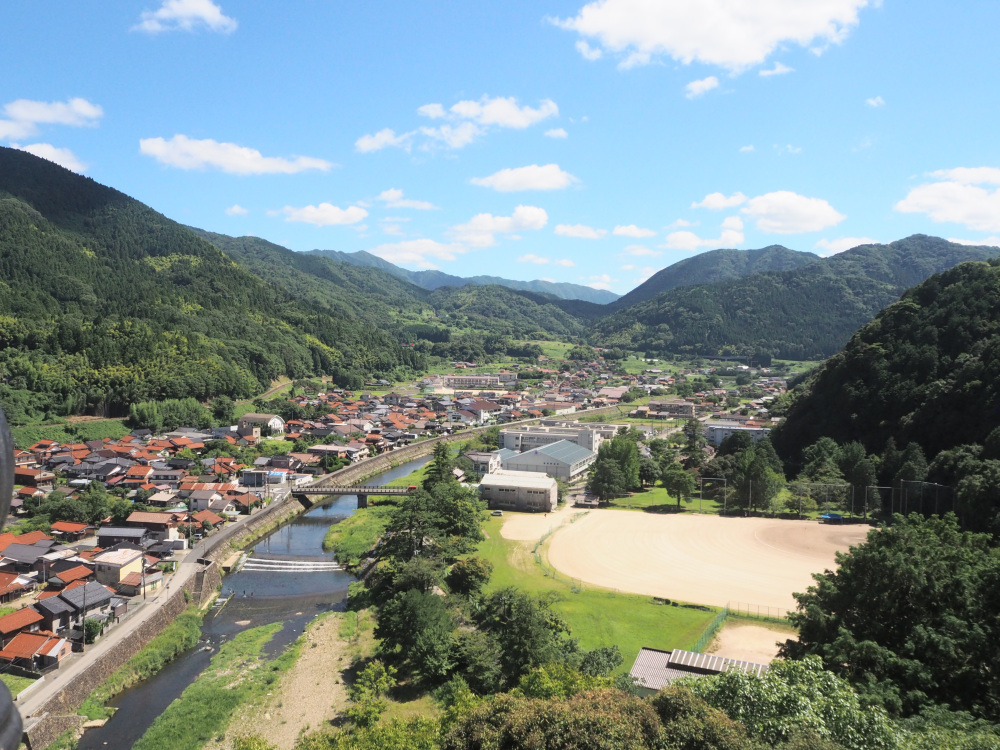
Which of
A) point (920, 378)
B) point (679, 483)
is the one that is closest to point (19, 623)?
point (679, 483)

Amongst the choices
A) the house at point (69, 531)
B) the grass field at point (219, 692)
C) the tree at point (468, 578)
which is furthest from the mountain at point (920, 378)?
the house at point (69, 531)

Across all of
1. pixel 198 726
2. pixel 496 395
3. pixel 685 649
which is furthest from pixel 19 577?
pixel 496 395

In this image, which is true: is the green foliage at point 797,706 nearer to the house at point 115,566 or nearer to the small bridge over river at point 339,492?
the house at point 115,566

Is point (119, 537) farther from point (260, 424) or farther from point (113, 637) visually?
point (260, 424)

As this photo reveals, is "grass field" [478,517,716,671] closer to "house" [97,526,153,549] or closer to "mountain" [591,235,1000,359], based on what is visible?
"house" [97,526,153,549]

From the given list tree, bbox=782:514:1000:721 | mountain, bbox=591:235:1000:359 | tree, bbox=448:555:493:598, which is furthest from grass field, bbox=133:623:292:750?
mountain, bbox=591:235:1000:359

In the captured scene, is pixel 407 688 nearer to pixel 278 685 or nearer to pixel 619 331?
pixel 278 685
